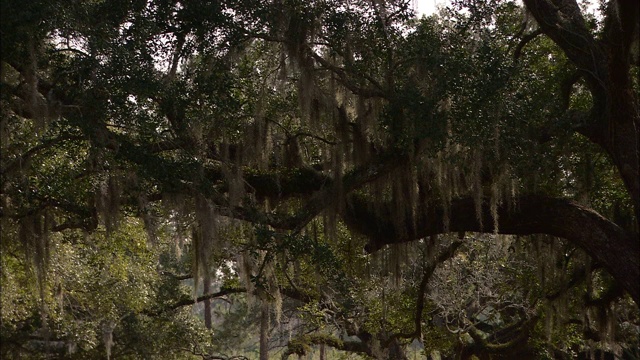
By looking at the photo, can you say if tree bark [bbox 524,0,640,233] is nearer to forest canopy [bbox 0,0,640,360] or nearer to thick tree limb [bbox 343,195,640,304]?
forest canopy [bbox 0,0,640,360]

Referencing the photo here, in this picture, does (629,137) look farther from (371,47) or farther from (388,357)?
(388,357)

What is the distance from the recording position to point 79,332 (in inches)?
563

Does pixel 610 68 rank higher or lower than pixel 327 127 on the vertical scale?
lower

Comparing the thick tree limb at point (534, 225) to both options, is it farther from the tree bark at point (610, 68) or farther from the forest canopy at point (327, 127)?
the tree bark at point (610, 68)

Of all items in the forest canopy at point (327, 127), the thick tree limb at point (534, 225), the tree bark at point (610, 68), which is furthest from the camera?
the forest canopy at point (327, 127)

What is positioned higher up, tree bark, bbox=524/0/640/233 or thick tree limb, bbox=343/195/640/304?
tree bark, bbox=524/0/640/233

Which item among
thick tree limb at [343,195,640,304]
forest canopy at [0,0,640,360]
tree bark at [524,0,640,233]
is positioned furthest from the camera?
forest canopy at [0,0,640,360]

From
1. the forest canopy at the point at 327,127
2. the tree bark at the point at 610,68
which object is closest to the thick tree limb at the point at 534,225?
the forest canopy at the point at 327,127

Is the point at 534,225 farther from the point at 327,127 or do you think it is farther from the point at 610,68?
the point at 327,127

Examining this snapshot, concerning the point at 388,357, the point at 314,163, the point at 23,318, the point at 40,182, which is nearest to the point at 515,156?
the point at 314,163

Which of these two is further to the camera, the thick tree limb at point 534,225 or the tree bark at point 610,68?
the thick tree limb at point 534,225

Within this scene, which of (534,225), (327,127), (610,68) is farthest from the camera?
(327,127)

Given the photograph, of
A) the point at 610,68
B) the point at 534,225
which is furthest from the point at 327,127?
the point at 610,68

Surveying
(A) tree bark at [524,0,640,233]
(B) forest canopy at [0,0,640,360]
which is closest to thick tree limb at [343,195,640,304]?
(B) forest canopy at [0,0,640,360]
